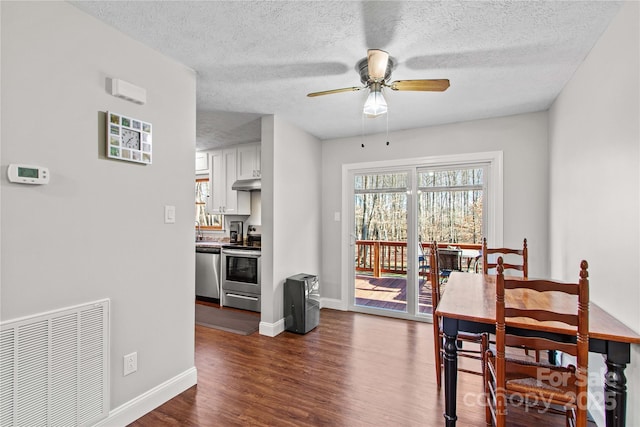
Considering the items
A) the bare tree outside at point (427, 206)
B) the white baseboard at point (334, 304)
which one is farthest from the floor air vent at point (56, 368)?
the bare tree outside at point (427, 206)

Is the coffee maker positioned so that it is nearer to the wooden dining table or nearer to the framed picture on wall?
the framed picture on wall

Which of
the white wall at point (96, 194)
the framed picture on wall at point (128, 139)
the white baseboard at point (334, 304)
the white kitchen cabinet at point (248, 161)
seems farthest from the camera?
the white kitchen cabinet at point (248, 161)

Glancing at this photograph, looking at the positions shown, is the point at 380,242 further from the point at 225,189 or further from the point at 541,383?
the point at 541,383

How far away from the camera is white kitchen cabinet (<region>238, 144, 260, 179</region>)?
4.48 metres

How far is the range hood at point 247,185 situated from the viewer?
4.36m

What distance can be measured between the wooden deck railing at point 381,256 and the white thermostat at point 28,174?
344 centimetres

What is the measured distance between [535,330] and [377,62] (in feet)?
5.81

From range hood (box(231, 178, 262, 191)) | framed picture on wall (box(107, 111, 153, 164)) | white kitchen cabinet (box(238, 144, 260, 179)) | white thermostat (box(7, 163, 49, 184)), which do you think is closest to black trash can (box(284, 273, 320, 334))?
range hood (box(231, 178, 262, 191))

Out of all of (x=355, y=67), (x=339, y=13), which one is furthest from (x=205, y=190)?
(x=339, y=13)

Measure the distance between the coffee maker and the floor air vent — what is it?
3.31 m

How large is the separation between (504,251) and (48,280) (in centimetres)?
341

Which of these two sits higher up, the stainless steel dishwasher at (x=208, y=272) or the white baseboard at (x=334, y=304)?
the stainless steel dishwasher at (x=208, y=272)

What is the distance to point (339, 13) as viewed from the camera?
1.68 meters

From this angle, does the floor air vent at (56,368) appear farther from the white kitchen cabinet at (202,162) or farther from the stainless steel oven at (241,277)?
the white kitchen cabinet at (202,162)
